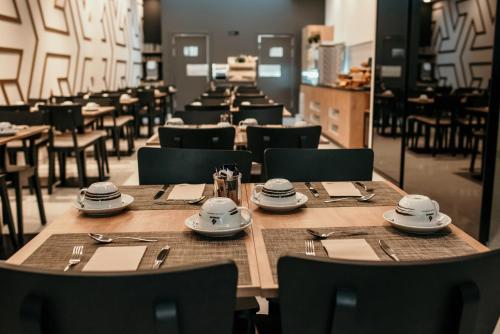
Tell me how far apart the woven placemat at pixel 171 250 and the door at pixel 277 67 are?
45.6 ft

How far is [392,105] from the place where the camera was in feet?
20.3

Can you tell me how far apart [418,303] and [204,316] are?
394 mm

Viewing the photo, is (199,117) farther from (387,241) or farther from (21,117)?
(387,241)

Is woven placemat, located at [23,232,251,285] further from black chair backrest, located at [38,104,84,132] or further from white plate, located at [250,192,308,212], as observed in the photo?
black chair backrest, located at [38,104,84,132]

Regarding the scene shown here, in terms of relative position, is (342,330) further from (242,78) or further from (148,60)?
(148,60)

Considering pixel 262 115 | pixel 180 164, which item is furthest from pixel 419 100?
pixel 180 164

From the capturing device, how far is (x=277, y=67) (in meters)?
15.3

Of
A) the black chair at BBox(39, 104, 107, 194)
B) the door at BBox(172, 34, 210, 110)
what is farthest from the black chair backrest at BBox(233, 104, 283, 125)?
the door at BBox(172, 34, 210, 110)

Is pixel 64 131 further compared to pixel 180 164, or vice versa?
pixel 64 131

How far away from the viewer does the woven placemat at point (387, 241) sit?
1339 millimetres

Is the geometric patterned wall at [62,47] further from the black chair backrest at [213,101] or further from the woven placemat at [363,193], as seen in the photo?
the woven placemat at [363,193]

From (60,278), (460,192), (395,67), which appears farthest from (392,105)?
(60,278)

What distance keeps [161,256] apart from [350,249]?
0.49m

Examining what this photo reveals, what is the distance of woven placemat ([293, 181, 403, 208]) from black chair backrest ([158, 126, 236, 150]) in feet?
3.84
